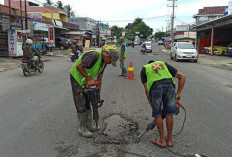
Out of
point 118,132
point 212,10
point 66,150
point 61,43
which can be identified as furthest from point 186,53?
point 212,10

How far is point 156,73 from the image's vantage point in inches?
141

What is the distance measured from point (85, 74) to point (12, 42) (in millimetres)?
17042

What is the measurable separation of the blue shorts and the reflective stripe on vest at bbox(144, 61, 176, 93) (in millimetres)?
115

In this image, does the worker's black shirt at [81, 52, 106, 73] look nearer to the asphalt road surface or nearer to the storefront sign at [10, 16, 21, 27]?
the asphalt road surface

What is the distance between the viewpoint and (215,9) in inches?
2219

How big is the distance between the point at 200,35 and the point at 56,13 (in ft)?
89.6

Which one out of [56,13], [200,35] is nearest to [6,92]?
[200,35]

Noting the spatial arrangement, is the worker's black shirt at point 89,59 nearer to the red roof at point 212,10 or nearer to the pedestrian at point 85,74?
the pedestrian at point 85,74

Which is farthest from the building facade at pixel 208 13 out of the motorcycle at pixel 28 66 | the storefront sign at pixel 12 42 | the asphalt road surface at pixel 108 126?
the asphalt road surface at pixel 108 126

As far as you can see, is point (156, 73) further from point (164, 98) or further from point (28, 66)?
point (28, 66)

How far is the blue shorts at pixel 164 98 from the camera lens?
3.57m

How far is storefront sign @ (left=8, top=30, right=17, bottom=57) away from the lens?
18.6 metres

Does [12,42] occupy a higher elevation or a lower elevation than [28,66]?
higher

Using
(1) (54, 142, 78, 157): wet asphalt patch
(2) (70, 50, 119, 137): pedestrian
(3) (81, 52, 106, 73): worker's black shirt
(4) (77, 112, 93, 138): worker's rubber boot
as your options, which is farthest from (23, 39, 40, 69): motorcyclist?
(1) (54, 142, 78, 157): wet asphalt patch
